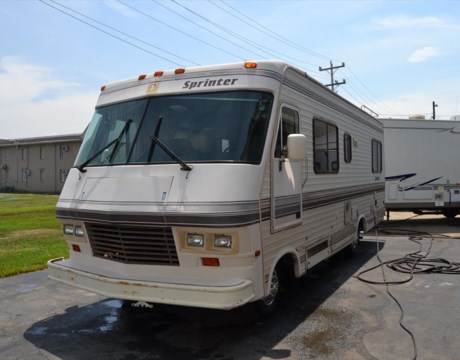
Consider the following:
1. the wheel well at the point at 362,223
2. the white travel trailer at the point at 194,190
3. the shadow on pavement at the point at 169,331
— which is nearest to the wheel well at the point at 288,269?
the white travel trailer at the point at 194,190

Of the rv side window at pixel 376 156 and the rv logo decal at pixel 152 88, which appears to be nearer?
the rv logo decal at pixel 152 88

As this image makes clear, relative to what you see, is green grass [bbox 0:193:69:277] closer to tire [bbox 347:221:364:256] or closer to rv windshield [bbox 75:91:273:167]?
rv windshield [bbox 75:91:273:167]

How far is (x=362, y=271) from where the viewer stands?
25.7ft

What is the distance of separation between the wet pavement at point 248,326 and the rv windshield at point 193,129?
1.86m

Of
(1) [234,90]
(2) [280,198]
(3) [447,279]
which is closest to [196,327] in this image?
(2) [280,198]

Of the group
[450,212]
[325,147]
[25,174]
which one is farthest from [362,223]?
[25,174]

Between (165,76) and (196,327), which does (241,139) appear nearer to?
(165,76)

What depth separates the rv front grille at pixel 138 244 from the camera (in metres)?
4.45

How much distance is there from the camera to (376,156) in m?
10.8

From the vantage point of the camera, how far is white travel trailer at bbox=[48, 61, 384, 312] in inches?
168

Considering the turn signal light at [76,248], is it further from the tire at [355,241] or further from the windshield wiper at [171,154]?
the tire at [355,241]

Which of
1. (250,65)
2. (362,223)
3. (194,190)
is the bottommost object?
(362,223)

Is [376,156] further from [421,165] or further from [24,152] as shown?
[24,152]

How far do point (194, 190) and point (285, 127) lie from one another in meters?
1.50
